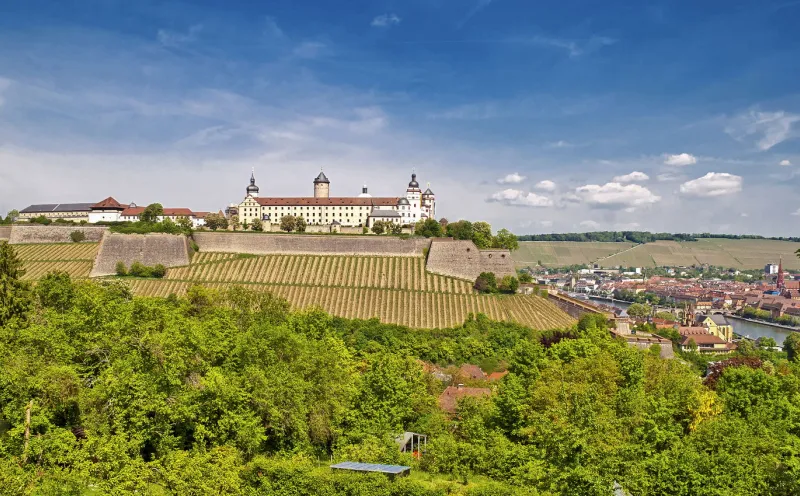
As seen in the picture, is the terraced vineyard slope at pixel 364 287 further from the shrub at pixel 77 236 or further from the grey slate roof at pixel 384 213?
the grey slate roof at pixel 384 213

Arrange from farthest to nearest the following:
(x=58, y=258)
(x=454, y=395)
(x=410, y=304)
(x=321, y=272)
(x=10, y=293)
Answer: (x=58, y=258)
(x=321, y=272)
(x=410, y=304)
(x=10, y=293)
(x=454, y=395)

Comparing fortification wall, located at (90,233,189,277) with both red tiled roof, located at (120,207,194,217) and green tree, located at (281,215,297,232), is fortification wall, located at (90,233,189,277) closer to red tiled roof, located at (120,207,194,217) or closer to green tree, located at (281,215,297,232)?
green tree, located at (281,215,297,232)

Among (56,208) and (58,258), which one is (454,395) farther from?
(56,208)

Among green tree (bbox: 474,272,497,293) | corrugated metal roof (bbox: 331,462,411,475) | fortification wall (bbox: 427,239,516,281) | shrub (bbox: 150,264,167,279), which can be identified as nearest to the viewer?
corrugated metal roof (bbox: 331,462,411,475)

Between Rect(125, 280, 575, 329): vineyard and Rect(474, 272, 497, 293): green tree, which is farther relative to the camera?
Rect(474, 272, 497, 293): green tree

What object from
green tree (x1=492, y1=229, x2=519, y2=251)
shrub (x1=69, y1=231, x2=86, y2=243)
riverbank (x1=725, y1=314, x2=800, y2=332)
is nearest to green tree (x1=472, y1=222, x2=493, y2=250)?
green tree (x1=492, y1=229, x2=519, y2=251)

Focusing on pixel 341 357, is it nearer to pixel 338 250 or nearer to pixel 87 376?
pixel 87 376

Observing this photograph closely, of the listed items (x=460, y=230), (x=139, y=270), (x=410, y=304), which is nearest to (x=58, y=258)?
(x=139, y=270)
